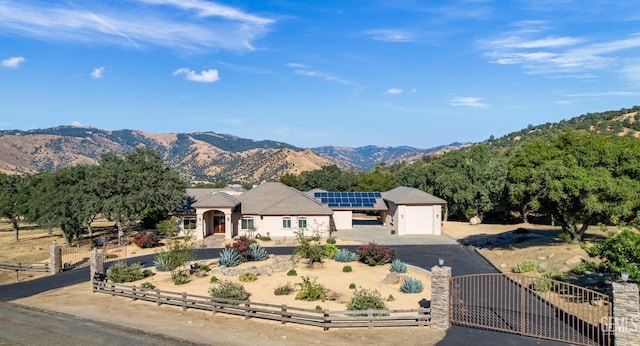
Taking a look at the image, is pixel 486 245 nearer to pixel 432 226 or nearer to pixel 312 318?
pixel 432 226

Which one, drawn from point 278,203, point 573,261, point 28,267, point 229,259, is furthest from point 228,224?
point 573,261

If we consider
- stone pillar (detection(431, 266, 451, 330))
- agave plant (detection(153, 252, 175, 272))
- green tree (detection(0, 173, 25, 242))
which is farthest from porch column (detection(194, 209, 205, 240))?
stone pillar (detection(431, 266, 451, 330))

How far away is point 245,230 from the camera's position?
4631 cm

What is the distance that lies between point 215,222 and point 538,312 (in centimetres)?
3769

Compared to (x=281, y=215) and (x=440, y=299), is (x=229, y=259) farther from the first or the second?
(x=440, y=299)

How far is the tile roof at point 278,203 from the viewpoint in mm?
45812

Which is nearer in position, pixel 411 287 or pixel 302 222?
pixel 411 287

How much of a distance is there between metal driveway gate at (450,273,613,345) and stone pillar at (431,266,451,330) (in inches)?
26.7

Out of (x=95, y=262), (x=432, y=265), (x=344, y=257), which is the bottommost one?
(x=432, y=265)

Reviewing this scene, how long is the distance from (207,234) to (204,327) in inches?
1155

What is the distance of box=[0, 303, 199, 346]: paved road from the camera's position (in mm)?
17016

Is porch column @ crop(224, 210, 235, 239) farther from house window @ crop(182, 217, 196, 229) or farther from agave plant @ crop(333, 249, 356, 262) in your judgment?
agave plant @ crop(333, 249, 356, 262)

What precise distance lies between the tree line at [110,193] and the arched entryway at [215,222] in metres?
4.07

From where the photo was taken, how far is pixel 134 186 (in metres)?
42.4
